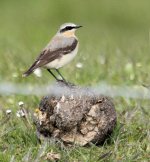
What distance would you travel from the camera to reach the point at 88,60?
1097 cm

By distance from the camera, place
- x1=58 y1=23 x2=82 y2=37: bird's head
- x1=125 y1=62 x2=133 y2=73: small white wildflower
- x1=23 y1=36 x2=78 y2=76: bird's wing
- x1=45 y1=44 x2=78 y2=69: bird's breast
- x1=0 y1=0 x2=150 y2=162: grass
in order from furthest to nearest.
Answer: x1=125 y1=62 x2=133 y2=73: small white wildflower, x1=58 y1=23 x2=82 y2=37: bird's head, x1=45 y1=44 x2=78 y2=69: bird's breast, x1=23 y1=36 x2=78 y2=76: bird's wing, x1=0 y1=0 x2=150 y2=162: grass

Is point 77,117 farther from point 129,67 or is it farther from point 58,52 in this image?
point 129,67

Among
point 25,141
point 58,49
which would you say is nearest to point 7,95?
point 58,49

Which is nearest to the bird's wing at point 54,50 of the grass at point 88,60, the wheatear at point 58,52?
the wheatear at point 58,52

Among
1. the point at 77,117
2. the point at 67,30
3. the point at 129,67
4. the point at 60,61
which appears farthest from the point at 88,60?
the point at 77,117

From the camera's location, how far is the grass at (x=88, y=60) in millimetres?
7539

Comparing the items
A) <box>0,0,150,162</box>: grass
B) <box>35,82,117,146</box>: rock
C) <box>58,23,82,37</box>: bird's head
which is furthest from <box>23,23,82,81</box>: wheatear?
<box>35,82,117,146</box>: rock

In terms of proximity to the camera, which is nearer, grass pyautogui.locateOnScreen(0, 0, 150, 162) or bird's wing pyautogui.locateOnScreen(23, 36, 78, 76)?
grass pyautogui.locateOnScreen(0, 0, 150, 162)

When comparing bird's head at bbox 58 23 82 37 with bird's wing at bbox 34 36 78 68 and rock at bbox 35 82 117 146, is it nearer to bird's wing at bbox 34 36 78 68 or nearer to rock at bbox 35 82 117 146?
bird's wing at bbox 34 36 78 68

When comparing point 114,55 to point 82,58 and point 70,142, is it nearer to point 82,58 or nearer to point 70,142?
point 82,58

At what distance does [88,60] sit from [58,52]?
7.42 ft

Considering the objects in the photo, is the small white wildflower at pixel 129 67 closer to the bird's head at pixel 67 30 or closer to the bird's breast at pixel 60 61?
the bird's head at pixel 67 30

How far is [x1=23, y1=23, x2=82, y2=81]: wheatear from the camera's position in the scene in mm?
8594

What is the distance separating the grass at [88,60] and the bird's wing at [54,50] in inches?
23.8
